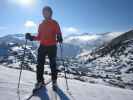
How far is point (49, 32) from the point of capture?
8.84m

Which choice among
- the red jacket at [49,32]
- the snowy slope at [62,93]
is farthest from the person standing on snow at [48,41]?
the snowy slope at [62,93]

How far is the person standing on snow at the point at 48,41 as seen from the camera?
28.4 ft

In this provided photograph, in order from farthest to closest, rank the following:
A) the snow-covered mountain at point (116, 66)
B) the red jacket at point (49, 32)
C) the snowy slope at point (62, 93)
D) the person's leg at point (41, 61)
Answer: the snow-covered mountain at point (116, 66) < the red jacket at point (49, 32) < the person's leg at point (41, 61) < the snowy slope at point (62, 93)

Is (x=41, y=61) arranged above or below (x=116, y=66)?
below

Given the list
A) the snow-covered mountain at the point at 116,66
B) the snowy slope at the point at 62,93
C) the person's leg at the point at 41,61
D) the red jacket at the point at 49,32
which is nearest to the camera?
the snowy slope at the point at 62,93

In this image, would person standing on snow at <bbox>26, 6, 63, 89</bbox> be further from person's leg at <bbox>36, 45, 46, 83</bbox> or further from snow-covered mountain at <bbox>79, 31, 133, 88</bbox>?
snow-covered mountain at <bbox>79, 31, 133, 88</bbox>

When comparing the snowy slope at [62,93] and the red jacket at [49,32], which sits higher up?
the red jacket at [49,32]

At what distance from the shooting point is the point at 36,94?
7.11 metres

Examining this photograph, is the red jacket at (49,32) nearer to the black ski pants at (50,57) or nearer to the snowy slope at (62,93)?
the black ski pants at (50,57)

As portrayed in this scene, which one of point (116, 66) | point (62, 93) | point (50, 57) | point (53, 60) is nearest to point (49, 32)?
point (50, 57)

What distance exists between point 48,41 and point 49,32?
14.6 inches

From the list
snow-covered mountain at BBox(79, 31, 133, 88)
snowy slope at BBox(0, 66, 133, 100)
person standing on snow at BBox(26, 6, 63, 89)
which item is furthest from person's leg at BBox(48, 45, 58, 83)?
snow-covered mountain at BBox(79, 31, 133, 88)

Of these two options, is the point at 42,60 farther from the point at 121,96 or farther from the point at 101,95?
the point at 121,96

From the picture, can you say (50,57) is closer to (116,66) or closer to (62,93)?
(62,93)
